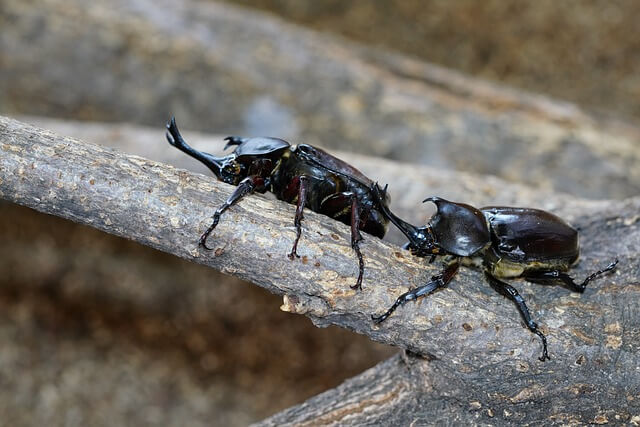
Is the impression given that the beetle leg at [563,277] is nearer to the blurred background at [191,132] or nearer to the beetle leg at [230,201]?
the beetle leg at [230,201]

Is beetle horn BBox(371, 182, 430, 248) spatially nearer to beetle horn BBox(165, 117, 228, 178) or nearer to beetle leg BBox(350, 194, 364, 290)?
beetle leg BBox(350, 194, 364, 290)

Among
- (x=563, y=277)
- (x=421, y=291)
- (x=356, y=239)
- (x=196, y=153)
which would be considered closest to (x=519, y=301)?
(x=563, y=277)

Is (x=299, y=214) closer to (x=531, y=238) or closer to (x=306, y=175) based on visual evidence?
(x=306, y=175)

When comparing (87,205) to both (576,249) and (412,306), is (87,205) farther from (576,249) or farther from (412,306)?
(576,249)

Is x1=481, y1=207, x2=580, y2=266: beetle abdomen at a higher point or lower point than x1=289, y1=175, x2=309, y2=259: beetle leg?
higher

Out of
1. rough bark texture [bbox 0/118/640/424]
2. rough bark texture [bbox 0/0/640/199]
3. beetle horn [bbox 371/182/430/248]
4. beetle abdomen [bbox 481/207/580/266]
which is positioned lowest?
rough bark texture [bbox 0/118/640/424]

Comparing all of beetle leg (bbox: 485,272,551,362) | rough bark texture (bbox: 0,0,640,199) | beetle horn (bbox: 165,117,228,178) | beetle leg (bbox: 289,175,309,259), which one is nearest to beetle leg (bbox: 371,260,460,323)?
beetle leg (bbox: 485,272,551,362)
